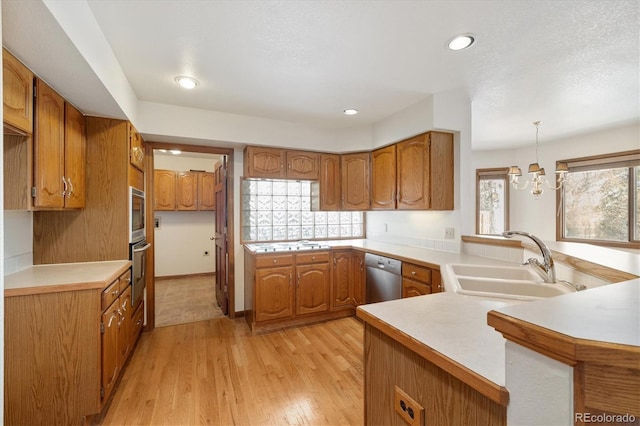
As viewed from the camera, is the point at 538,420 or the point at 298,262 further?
the point at 298,262

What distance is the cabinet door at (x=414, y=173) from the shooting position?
2.79m

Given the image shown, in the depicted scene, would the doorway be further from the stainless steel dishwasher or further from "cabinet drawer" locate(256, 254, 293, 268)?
the stainless steel dishwasher

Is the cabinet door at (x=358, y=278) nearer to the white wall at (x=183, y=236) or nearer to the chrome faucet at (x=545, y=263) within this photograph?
the chrome faucet at (x=545, y=263)

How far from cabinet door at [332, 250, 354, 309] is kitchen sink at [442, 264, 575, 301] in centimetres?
143

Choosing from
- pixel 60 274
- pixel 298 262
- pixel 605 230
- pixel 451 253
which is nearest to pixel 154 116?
pixel 60 274

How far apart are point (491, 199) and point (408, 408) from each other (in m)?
5.40

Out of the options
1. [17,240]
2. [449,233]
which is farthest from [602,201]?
[17,240]

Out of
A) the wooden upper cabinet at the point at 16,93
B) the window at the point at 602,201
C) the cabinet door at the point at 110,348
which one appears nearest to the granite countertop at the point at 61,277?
the cabinet door at the point at 110,348

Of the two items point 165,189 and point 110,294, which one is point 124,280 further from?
point 165,189

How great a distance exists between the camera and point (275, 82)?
2379 mm

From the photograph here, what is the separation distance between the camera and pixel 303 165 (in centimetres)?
352

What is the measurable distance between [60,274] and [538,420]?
98.8 inches

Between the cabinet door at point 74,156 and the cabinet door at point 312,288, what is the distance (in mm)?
2043

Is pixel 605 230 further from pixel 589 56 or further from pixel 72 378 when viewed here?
pixel 72 378
